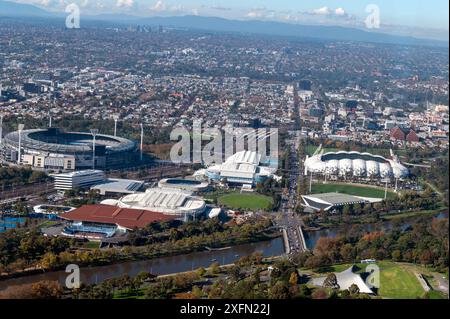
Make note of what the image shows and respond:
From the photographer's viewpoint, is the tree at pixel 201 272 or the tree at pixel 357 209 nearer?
the tree at pixel 201 272

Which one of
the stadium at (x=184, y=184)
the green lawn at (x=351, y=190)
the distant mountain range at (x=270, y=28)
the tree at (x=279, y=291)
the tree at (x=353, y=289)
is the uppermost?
the distant mountain range at (x=270, y=28)

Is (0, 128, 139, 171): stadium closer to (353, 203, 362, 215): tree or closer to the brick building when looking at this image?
(353, 203, 362, 215): tree

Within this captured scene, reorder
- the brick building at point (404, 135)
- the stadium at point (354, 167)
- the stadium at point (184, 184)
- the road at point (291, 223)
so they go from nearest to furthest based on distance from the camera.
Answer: the road at point (291, 223) < the stadium at point (184, 184) < the stadium at point (354, 167) < the brick building at point (404, 135)

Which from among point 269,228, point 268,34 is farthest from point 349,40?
point 269,228

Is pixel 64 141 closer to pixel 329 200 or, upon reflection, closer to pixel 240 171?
pixel 240 171

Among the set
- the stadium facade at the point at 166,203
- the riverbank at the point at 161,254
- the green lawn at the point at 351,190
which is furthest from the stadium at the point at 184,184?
the riverbank at the point at 161,254

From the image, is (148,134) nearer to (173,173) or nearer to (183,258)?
(173,173)

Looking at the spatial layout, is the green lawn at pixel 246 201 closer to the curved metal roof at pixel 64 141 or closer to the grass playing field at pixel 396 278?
the curved metal roof at pixel 64 141

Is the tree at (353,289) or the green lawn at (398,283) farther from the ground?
the tree at (353,289)
